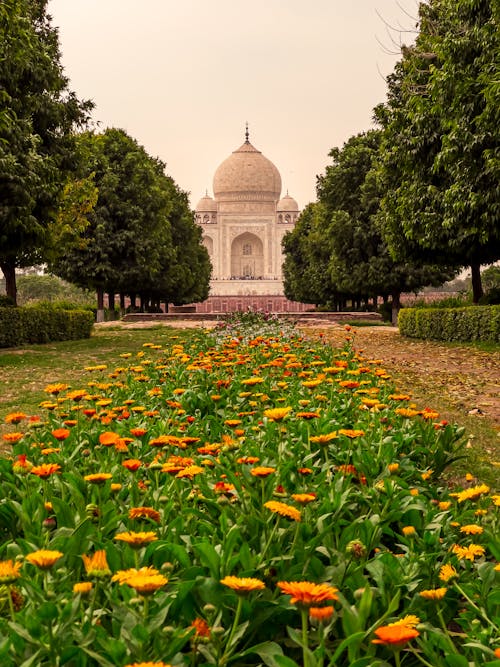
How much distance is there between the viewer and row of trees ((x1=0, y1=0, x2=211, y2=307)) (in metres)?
12.8

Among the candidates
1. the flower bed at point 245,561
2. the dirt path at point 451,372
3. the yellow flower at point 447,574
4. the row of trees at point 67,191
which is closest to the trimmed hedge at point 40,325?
the row of trees at point 67,191

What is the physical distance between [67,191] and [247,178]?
208ft

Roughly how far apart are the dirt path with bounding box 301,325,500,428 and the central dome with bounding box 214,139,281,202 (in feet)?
224

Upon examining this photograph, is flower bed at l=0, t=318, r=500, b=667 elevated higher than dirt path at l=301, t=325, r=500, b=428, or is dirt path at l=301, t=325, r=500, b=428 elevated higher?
flower bed at l=0, t=318, r=500, b=667

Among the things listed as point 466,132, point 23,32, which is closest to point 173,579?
point 23,32

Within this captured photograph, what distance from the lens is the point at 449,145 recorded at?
13969mm

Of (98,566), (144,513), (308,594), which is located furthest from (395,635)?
(144,513)

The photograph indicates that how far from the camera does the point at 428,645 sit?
179 cm

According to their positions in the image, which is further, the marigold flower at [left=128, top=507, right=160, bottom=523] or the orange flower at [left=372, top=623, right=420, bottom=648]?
the marigold flower at [left=128, top=507, right=160, bottom=523]

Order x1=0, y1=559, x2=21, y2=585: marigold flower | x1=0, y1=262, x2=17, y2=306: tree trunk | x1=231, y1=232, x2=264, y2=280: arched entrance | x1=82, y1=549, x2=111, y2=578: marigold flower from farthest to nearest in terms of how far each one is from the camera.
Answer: x1=231, y1=232, x2=264, y2=280: arched entrance
x1=0, y1=262, x2=17, y2=306: tree trunk
x1=82, y1=549, x2=111, y2=578: marigold flower
x1=0, y1=559, x2=21, y2=585: marigold flower

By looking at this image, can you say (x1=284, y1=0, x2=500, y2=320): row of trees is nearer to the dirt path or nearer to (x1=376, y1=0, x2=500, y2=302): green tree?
(x1=376, y1=0, x2=500, y2=302): green tree

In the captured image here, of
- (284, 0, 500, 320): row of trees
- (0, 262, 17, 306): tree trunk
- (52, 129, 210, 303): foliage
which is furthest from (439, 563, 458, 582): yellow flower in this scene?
(52, 129, 210, 303): foliage

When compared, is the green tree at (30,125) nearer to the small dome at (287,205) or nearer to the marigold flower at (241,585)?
the marigold flower at (241,585)

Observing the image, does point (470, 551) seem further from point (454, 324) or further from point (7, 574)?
point (454, 324)
